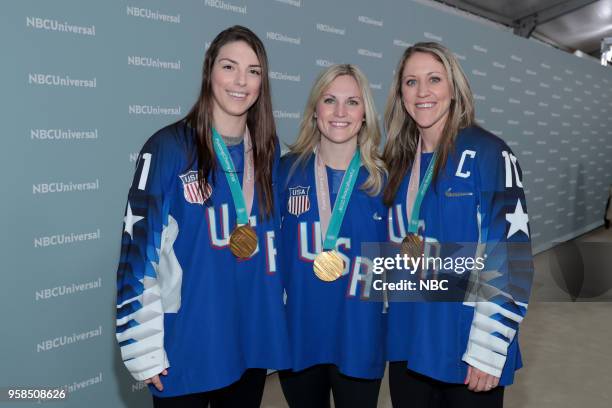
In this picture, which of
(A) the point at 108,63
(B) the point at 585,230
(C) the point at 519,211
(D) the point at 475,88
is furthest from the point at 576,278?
(A) the point at 108,63

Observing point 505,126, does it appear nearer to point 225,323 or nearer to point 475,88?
point 475,88

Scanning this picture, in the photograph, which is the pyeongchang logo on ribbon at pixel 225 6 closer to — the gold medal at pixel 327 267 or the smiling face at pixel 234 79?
the smiling face at pixel 234 79

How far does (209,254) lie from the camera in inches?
60.2

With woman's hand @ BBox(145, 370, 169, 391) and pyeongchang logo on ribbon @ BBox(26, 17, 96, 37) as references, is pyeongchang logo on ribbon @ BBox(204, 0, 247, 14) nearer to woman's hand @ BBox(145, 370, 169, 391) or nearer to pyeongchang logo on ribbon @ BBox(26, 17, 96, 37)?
pyeongchang logo on ribbon @ BBox(26, 17, 96, 37)

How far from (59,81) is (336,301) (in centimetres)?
162

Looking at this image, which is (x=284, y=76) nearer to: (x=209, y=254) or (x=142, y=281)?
(x=209, y=254)

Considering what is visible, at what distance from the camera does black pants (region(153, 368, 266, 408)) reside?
5.13 feet

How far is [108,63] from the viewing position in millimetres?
2537

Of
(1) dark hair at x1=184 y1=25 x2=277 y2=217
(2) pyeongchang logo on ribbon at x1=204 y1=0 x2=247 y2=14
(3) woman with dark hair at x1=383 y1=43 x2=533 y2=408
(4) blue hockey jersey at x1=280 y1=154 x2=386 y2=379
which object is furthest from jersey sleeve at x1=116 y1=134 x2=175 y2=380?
(2) pyeongchang logo on ribbon at x1=204 y1=0 x2=247 y2=14

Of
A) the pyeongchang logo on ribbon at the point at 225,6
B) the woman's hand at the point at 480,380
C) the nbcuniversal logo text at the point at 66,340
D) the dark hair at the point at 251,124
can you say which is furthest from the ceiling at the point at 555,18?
the woman's hand at the point at 480,380

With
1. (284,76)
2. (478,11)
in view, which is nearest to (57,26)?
(284,76)

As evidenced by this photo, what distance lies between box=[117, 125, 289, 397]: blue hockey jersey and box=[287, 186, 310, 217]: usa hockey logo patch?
0.65 ft

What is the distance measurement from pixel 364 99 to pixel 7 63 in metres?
1.52

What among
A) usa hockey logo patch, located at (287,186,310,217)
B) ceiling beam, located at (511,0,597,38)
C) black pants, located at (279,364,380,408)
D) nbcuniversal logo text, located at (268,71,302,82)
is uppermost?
ceiling beam, located at (511,0,597,38)
